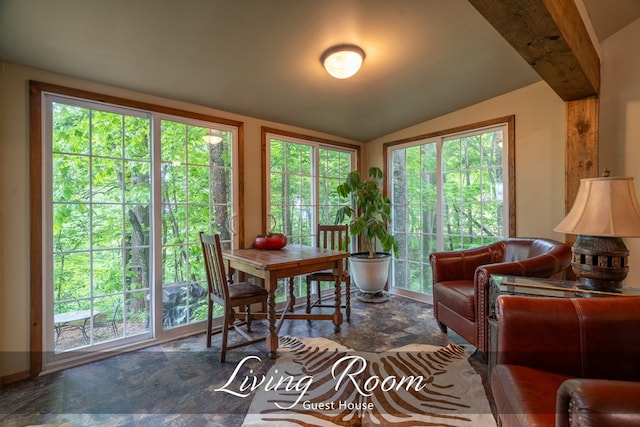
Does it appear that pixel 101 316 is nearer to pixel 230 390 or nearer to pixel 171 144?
pixel 230 390

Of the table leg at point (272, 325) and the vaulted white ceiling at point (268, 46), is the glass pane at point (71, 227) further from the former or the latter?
the table leg at point (272, 325)

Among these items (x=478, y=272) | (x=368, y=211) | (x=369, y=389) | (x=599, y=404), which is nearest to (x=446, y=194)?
(x=368, y=211)

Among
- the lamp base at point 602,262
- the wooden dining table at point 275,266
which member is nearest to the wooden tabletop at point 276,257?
the wooden dining table at point 275,266

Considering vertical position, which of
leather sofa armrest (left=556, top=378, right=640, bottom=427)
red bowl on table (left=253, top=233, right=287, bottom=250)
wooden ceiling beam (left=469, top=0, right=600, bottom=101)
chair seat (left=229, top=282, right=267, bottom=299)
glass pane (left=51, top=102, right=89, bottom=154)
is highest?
wooden ceiling beam (left=469, top=0, right=600, bottom=101)

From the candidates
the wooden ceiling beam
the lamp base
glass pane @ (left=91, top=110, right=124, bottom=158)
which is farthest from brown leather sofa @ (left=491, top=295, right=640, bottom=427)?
glass pane @ (left=91, top=110, right=124, bottom=158)

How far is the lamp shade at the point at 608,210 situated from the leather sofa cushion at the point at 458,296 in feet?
2.81

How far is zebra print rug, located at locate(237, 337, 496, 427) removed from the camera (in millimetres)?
1661

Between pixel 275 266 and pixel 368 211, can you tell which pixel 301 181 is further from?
pixel 275 266

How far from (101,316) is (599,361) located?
3.15 metres

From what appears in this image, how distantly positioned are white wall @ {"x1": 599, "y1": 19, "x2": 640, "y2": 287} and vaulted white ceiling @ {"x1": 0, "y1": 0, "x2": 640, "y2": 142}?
0.51 ft

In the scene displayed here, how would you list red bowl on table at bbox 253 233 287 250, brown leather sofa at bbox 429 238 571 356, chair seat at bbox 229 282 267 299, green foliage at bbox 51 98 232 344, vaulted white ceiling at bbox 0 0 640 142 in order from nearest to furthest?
1. vaulted white ceiling at bbox 0 0 640 142
2. brown leather sofa at bbox 429 238 571 356
3. green foliage at bbox 51 98 232 344
4. chair seat at bbox 229 282 267 299
5. red bowl on table at bbox 253 233 287 250

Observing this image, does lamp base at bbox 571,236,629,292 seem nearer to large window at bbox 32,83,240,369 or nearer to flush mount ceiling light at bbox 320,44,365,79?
flush mount ceiling light at bbox 320,44,365,79

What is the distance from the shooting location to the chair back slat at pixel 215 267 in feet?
7.50

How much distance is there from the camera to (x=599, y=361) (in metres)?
1.26
